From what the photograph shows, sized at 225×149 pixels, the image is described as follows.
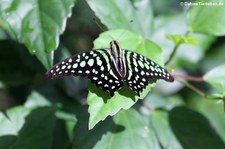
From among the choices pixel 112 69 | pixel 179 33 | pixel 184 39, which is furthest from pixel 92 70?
pixel 179 33

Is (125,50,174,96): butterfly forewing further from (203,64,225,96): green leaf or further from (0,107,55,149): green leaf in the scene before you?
(0,107,55,149): green leaf

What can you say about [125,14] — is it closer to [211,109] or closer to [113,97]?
[113,97]

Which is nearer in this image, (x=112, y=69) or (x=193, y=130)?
(x=112, y=69)

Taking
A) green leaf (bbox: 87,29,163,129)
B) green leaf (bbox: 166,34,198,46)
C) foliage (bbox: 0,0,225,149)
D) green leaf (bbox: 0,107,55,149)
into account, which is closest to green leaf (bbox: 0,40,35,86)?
foliage (bbox: 0,0,225,149)

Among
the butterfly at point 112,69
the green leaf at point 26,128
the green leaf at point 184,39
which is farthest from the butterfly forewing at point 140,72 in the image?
the green leaf at point 26,128

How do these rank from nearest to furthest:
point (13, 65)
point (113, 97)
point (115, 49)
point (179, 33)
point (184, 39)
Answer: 1. point (113, 97)
2. point (115, 49)
3. point (184, 39)
4. point (13, 65)
5. point (179, 33)

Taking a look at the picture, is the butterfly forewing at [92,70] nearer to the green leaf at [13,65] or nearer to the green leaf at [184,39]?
the green leaf at [184,39]
